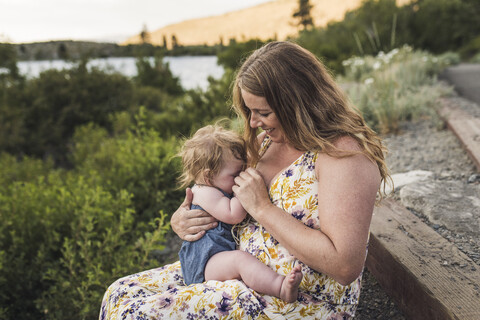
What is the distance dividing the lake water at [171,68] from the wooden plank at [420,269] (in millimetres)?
5927

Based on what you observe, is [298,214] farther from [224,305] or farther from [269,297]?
[224,305]

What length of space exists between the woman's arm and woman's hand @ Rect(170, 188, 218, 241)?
1.43 ft

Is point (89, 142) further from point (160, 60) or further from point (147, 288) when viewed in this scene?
point (160, 60)

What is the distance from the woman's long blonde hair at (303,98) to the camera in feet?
5.01

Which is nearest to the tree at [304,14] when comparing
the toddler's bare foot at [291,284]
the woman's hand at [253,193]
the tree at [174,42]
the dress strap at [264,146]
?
the tree at [174,42]

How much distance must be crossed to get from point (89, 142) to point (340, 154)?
6257 millimetres

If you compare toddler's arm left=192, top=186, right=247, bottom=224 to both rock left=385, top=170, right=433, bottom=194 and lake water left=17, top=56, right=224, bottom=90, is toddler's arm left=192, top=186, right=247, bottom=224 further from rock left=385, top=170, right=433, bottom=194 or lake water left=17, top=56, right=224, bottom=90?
lake water left=17, top=56, right=224, bottom=90

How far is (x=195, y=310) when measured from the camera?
1.42 meters

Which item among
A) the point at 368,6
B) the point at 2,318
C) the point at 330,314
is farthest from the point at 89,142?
the point at 368,6

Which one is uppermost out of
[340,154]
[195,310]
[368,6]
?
[368,6]

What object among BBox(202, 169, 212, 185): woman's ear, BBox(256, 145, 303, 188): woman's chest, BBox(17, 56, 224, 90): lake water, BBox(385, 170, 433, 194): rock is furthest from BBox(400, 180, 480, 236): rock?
BBox(17, 56, 224, 90): lake water

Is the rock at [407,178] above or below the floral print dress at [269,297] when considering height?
below

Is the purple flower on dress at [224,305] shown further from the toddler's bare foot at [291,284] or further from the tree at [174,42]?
the tree at [174,42]

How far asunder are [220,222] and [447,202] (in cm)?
158
